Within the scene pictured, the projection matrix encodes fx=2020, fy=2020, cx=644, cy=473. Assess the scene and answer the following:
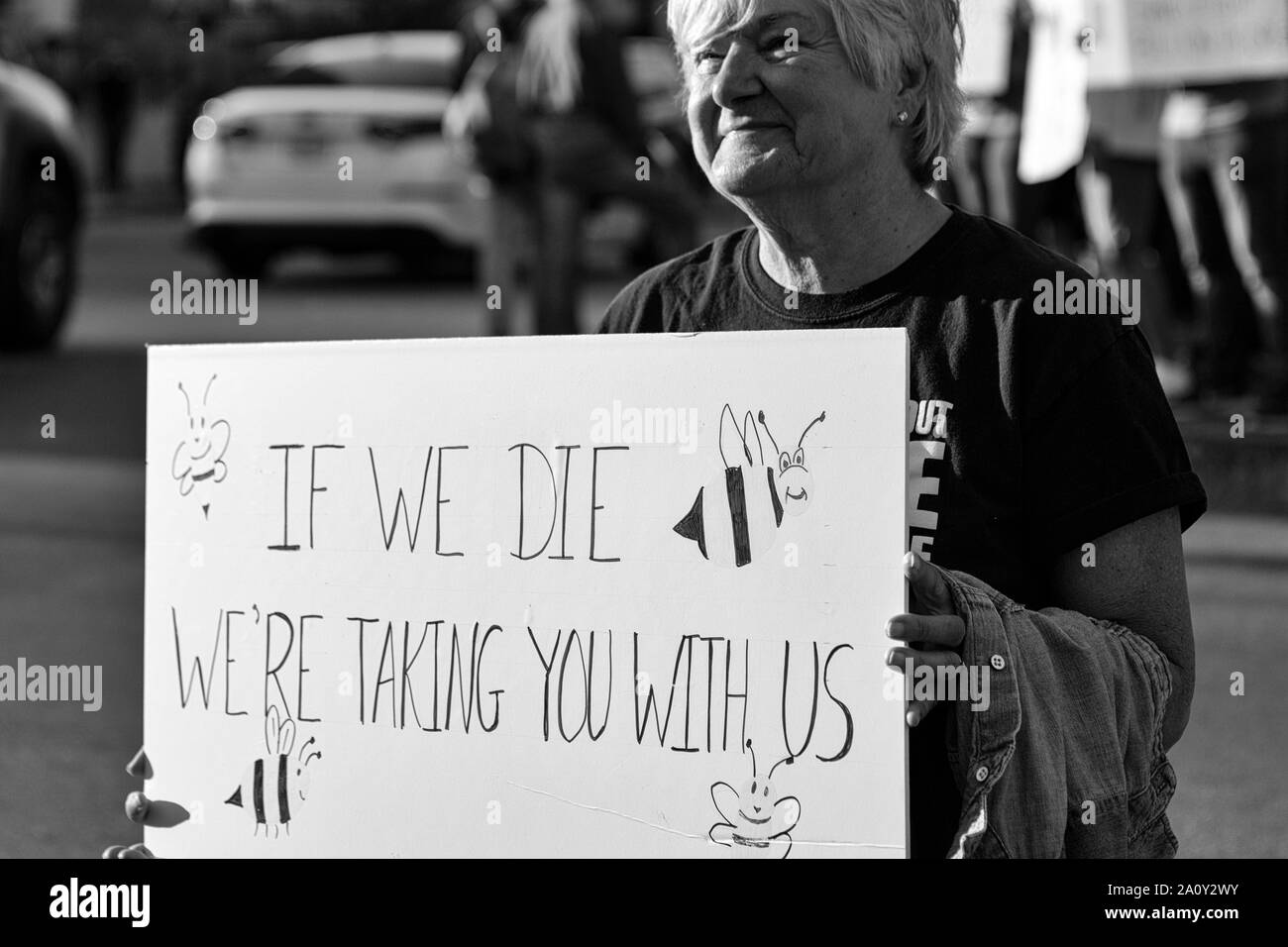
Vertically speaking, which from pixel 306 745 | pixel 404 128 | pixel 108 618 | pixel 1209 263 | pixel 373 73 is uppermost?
pixel 373 73

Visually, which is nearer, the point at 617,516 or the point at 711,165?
the point at 617,516

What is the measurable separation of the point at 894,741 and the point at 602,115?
674cm

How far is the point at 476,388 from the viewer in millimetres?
2293

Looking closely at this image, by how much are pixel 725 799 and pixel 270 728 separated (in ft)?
1.90

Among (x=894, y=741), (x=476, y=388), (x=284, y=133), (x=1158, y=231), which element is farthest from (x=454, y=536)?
(x=284, y=133)

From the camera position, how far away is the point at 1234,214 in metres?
7.00

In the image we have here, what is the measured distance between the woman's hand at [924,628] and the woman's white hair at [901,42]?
0.68 meters

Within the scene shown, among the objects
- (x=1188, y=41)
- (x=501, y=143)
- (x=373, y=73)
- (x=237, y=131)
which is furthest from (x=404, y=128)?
(x=1188, y=41)

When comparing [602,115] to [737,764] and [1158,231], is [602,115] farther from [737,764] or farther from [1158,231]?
[737,764]

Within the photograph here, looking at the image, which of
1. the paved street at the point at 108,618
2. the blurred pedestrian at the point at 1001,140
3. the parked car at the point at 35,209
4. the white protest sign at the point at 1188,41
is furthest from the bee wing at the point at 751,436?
the parked car at the point at 35,209

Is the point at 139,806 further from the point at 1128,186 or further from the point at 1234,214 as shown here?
the point at 1128,186

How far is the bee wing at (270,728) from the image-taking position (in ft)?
7.80

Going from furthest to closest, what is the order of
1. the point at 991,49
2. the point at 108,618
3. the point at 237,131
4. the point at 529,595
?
the point at 237,131 < the point at 991,49 < the point at 108,618 < the point at 529,595
